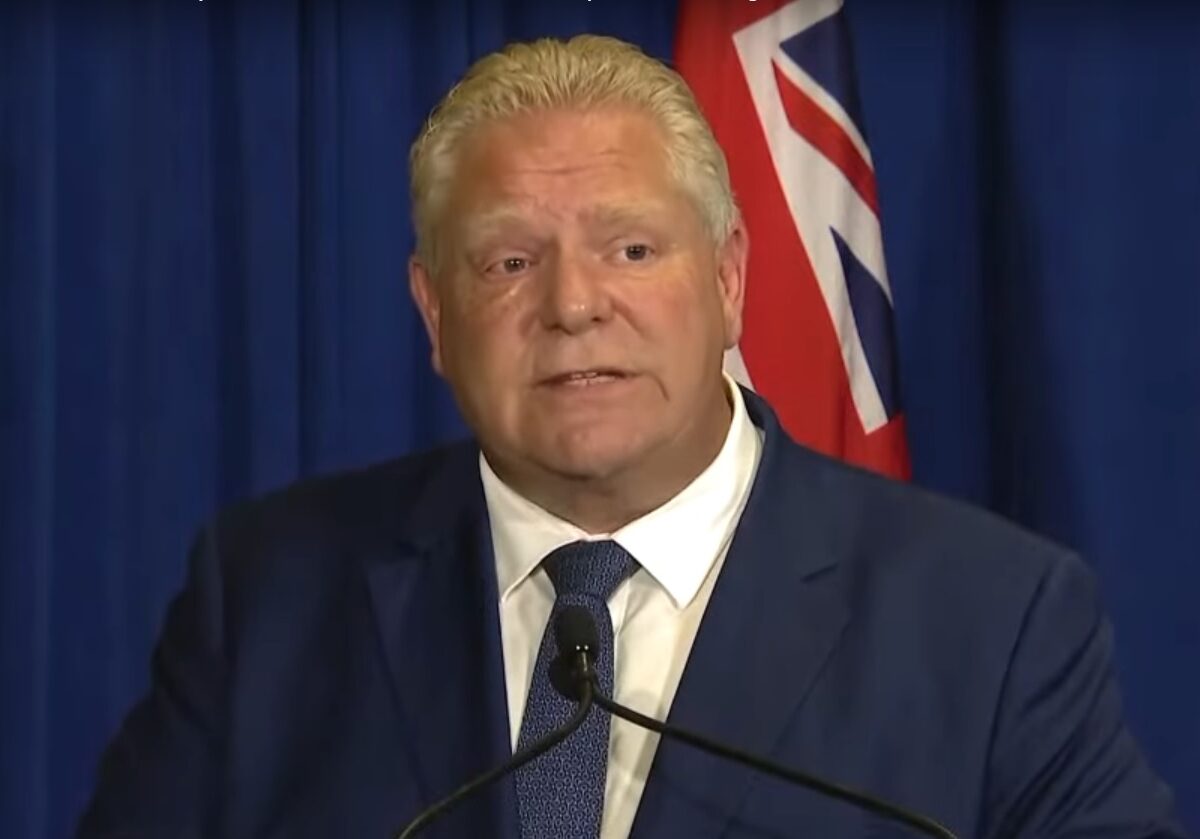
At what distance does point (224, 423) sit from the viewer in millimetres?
2576

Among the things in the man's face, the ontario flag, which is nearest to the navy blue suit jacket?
the man's face

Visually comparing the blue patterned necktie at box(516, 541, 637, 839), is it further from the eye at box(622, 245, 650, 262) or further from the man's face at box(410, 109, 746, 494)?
the eye at box(622, 245, 650, 262)

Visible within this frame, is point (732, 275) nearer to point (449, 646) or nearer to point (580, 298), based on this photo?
point (580, 298)

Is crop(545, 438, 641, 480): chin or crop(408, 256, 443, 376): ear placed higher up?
crop(408, 256, 443, 376): ear

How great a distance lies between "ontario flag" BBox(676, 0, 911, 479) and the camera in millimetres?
2428

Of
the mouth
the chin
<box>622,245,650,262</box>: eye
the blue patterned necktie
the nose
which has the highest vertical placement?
<box>622,245,650,262</box>: eye

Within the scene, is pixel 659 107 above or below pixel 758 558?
above

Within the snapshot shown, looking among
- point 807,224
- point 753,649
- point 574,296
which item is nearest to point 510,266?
point 574,296

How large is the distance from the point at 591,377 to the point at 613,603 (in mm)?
202

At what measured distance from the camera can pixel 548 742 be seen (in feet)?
4.40

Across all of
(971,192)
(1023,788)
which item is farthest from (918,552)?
(971,192)

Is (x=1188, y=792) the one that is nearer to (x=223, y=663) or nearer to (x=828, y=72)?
(x=828, y=72)

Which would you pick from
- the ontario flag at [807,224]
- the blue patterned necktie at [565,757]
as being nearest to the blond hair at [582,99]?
the blue patterned necktie at [565,757]

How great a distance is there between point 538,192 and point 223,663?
494mm
